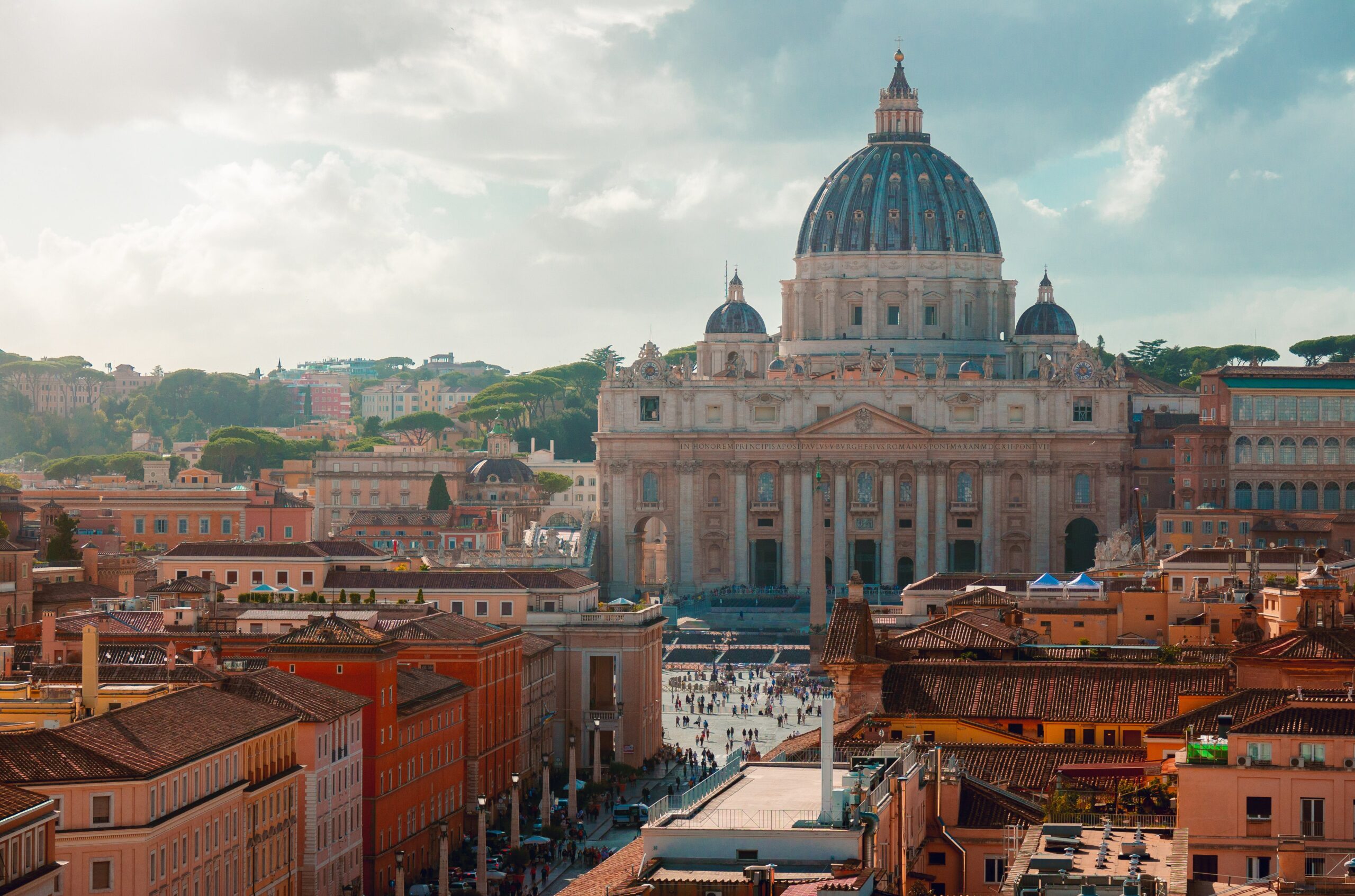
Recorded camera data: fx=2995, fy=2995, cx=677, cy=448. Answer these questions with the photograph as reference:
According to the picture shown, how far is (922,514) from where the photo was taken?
5541 inches

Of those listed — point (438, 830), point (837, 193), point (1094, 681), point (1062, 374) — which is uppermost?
point (837, 193)

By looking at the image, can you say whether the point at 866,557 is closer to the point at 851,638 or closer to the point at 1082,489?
the point at 1082,489

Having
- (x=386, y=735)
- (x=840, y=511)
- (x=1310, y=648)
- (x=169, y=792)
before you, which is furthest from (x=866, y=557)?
(x=169, y=792)

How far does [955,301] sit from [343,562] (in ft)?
263

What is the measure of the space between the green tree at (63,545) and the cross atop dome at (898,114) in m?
81.5

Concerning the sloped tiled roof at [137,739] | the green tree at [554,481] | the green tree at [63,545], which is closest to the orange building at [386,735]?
the sloped tiled roof at [137,739]

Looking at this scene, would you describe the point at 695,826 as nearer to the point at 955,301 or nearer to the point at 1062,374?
the point at 1062,374

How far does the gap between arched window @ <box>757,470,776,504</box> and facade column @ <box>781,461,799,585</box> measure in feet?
1.77

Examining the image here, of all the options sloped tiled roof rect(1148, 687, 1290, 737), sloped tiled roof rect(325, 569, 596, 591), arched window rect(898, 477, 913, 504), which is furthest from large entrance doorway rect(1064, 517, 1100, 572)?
sloped tiled roof rect(1148, 687, 1290, 737)

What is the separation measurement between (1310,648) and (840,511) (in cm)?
9866

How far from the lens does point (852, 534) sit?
14138 cm

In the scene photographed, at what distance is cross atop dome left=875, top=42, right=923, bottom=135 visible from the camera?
6609 inches

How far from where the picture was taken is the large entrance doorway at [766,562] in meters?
142

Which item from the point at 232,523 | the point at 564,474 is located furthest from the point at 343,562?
the point at 564,474
